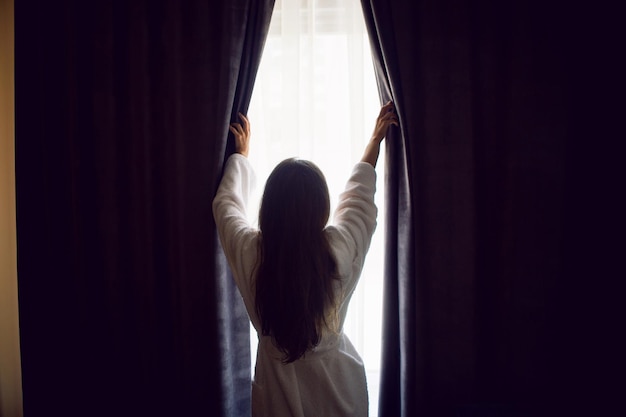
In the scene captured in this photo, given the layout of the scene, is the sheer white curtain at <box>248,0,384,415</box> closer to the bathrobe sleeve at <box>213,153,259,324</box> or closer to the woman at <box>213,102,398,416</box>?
the bathrobe sleeve at <box>213,153,259,324</box>

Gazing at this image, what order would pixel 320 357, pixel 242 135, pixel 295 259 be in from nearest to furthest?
pixel 295 259 < pixel 320 357 < pixel 242 135

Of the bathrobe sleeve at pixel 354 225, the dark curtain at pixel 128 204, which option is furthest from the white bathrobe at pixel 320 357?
the dark curtain at pixel 128 204

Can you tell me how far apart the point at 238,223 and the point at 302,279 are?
268mm

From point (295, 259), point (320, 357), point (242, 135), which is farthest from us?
point (242, 135)

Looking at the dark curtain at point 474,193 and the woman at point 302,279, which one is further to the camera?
the dark curtain at point 474,193

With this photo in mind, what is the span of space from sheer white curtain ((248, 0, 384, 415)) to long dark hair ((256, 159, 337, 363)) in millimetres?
390

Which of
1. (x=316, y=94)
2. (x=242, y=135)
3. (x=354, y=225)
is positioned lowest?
(x=354, y=225)

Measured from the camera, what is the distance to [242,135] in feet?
4.23

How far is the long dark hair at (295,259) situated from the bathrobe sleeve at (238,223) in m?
0.05

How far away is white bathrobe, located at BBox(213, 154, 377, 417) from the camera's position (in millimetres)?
1038

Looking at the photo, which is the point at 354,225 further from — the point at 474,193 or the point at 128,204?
the point at 128,204

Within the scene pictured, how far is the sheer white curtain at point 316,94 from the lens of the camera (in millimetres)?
1369

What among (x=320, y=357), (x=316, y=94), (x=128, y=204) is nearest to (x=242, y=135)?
(x=316, y=94)

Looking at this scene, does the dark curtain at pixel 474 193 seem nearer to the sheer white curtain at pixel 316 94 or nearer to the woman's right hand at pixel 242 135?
the sheer white curtain at pixel 316 94
